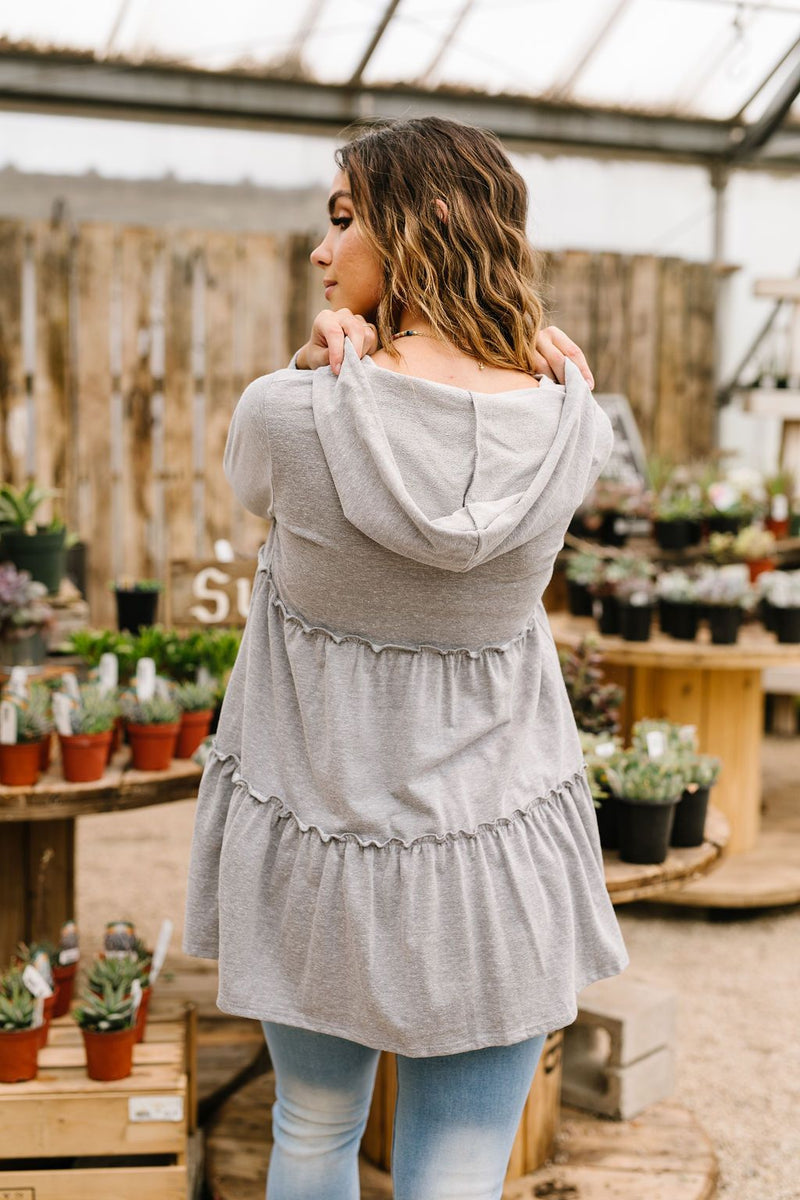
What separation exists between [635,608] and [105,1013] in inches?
89.6

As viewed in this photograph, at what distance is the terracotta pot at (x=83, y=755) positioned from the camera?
92.4 inches

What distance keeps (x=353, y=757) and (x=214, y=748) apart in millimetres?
208

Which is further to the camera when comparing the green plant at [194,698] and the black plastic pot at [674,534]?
the black plastic pot at [674,534]

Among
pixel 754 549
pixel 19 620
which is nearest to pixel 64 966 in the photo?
pixel 19 620

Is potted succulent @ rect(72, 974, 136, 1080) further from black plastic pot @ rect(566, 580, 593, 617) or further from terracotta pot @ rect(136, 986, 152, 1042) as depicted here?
black plastic pot @ rect(566, 580, 593, 617)

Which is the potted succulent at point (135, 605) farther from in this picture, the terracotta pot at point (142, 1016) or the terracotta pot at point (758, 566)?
the terracotta pot at point (758, 566)

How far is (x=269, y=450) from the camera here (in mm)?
1242

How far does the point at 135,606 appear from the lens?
3566mm

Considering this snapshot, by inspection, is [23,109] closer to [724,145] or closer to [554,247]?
[554,247]

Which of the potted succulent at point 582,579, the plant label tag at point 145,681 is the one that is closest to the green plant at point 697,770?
the plant label tag at point 145,681

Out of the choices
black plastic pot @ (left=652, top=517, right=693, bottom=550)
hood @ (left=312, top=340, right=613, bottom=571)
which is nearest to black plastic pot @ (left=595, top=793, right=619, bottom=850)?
hood @ (left=312, top=340, right=613, bottom=571)

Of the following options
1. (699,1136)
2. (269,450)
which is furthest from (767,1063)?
(269,450)

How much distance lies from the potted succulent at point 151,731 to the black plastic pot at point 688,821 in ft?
3.23

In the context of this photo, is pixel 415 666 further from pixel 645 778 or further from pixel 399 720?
pixel 645 778
